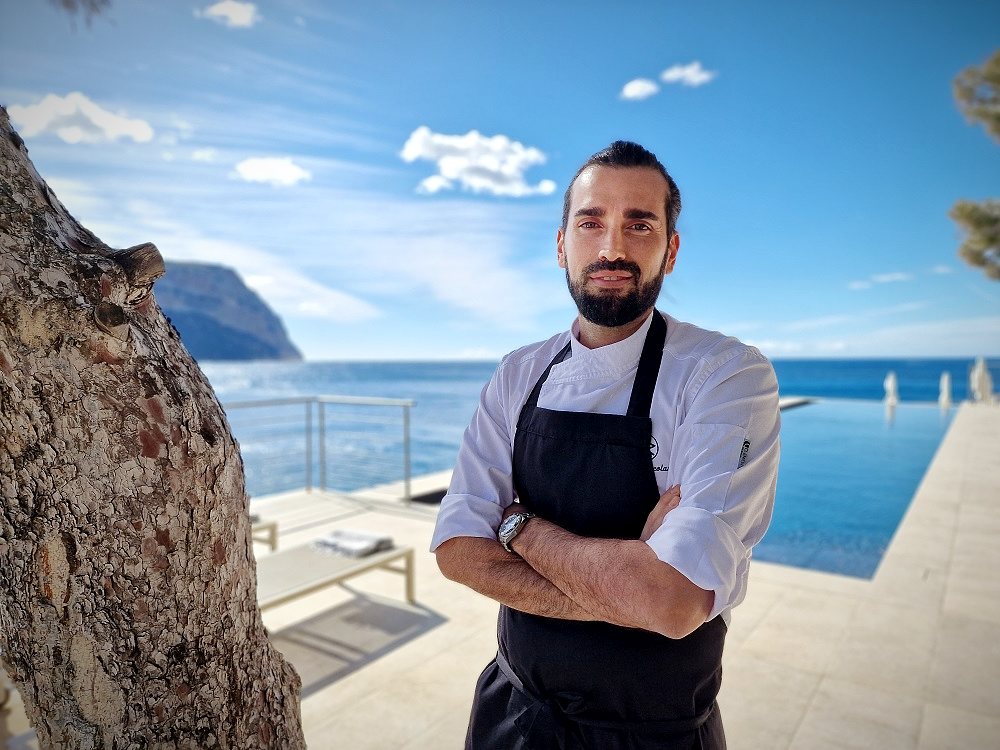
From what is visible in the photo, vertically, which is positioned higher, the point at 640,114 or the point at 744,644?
the point at 640,114

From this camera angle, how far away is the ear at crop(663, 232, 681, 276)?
46.1 inches

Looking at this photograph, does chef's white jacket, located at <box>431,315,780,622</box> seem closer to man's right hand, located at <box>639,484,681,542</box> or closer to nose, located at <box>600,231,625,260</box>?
man's right hand, located at <box>639,484,681,542</box>

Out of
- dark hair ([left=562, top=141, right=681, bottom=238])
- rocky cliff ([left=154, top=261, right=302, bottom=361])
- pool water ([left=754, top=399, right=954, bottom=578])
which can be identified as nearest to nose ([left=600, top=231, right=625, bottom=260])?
dark hair ([left=562, top=141, right=681, bottom=238])

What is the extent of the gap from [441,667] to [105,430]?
233cm

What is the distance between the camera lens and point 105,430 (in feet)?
2.61

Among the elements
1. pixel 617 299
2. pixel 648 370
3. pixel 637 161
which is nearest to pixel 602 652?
pixel 648 370

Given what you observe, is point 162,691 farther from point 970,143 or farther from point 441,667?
point 970,143

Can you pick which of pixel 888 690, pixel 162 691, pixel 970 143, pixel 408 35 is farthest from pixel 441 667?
pixel 970 143

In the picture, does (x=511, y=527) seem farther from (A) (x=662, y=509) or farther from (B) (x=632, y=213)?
(B) (x=632, y=213)

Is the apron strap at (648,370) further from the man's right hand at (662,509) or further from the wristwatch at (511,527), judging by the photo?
the wristwatch at (511,527)

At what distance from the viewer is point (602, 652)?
1.03 meters

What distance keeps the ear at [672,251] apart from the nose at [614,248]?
12 cm

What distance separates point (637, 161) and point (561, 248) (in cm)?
22

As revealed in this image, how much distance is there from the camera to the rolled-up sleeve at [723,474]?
0.86 metres
